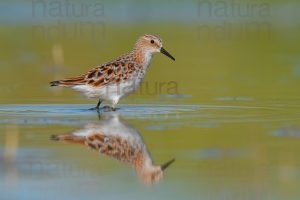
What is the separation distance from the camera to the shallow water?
22.6 ft

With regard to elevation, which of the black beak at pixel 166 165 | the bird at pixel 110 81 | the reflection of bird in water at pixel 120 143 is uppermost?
the bird at pixel 110 81

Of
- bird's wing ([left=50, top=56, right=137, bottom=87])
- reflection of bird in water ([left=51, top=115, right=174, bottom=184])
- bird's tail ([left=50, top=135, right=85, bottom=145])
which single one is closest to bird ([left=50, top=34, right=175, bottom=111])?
bird's wing ([left=50, top=56, right=137, bottom=87])

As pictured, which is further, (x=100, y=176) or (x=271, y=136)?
(x=271, y=136)

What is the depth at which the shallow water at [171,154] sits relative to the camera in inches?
271

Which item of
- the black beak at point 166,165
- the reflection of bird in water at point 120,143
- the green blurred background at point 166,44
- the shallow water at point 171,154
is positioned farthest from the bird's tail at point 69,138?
the green blurred background at point 166,44

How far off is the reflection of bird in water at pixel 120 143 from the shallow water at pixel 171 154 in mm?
88

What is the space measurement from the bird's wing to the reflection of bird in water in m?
1.38

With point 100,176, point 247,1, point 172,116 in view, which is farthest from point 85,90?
point 247,1

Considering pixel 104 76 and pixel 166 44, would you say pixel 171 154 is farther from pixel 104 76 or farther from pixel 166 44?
pixel 166 44

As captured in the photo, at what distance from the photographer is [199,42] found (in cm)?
2122

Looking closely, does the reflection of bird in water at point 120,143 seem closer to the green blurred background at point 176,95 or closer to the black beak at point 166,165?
the black beak at point 166,165

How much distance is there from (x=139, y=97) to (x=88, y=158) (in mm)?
5397

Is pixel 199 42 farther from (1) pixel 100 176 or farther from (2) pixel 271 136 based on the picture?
(1) pixel 100 176

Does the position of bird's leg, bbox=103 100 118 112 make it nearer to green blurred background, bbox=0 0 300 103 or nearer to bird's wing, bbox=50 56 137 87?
bird's wing, bbox=50 56 137 87
